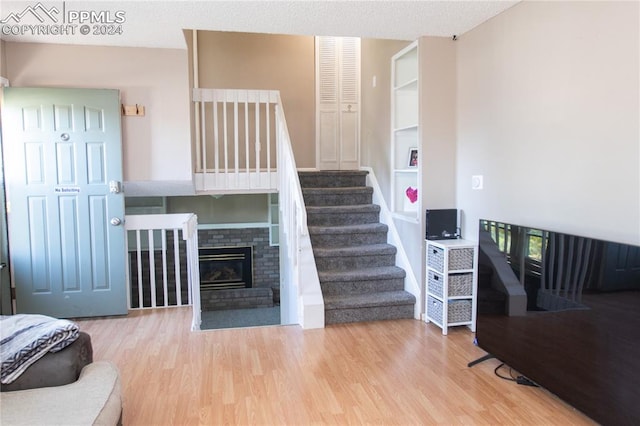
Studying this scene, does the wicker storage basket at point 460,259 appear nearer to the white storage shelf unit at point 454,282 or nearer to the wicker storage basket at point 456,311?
the white storage shelf unit at point 454,282

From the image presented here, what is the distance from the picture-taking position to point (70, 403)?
1.79 metres

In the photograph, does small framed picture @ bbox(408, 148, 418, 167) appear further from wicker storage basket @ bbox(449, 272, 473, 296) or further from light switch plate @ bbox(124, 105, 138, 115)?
light switch plate @ bbox(124, 105, 138, 115)

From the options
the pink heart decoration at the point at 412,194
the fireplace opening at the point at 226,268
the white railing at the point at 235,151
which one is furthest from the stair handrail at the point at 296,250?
the fireplace opening at the point at 226,268

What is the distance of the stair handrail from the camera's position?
372 cm

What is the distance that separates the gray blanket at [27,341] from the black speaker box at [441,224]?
264 cm

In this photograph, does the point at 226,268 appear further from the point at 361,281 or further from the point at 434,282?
the point at 434,282

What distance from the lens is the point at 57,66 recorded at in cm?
392

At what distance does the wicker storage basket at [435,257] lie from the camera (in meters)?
3.51

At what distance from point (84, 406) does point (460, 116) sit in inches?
129

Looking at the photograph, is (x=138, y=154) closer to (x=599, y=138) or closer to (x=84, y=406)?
(x=84, y=406)

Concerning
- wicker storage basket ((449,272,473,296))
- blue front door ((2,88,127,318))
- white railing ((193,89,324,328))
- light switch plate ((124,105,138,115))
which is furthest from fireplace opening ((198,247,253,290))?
wicker storage basket ((449,272,473,296))

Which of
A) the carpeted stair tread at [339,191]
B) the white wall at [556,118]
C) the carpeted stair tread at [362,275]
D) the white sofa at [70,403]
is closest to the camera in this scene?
the white sofa at [70,403]

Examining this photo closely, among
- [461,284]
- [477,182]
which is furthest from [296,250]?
[477,182]

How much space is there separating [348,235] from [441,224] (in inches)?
42.7
